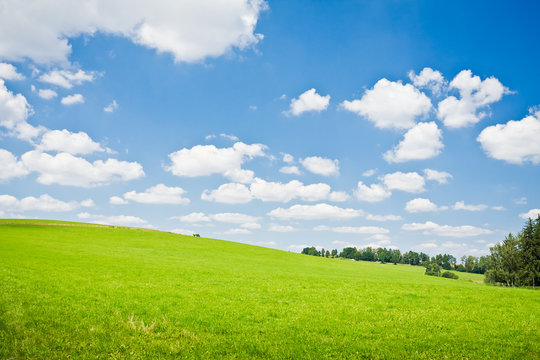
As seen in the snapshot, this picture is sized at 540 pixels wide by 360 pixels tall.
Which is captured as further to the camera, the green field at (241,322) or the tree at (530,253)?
the tree at (530,253)

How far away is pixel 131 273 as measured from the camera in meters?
29.6

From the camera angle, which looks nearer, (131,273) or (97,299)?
(97,299)

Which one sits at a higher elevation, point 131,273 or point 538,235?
point 538,235

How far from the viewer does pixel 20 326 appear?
12305 mm

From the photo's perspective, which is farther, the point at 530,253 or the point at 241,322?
the point at 530,253

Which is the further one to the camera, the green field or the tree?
the tree

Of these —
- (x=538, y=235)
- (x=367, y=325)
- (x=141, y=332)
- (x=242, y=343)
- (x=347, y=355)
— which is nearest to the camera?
(x=347, y=355)

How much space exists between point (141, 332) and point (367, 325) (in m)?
10.1

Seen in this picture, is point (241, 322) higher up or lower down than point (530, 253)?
lower down

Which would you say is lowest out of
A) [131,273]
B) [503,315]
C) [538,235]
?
[131,273]

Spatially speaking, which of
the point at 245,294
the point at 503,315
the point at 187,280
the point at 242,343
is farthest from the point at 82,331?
the point at 503,315

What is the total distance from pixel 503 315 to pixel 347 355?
13772 millimetres

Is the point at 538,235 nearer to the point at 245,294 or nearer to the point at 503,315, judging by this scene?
the point at 503,315

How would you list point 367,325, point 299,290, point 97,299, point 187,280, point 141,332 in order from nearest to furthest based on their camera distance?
point 141,332, point 367,325, point 97,299, point 299,290, point 187,280
